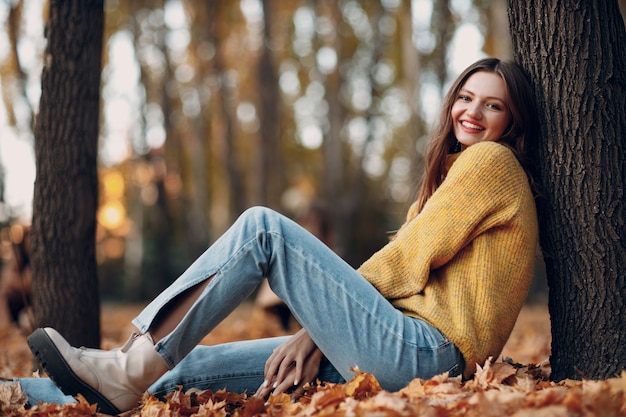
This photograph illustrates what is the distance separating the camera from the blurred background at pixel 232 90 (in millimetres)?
13109

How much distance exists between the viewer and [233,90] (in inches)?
794

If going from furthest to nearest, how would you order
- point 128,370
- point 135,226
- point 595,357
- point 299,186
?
point 299,186 → point 135,226 → point 595,357 → point 128,370

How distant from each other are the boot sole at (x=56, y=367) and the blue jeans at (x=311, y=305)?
310mm

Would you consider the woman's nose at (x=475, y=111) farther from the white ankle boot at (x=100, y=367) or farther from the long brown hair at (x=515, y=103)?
the white ankle boot at (x=100, y=367)

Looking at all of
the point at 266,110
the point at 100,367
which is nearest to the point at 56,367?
the point at 100,367

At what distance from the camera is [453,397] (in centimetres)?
249

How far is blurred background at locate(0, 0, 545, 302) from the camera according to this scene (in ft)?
43.0

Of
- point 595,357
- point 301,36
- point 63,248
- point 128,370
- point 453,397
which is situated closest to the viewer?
point 453,397

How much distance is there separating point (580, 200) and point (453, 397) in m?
1.08

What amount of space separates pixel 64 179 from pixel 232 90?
15.9 meters

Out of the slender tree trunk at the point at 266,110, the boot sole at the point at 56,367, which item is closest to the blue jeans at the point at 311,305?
the boot sole at the point at 56,367

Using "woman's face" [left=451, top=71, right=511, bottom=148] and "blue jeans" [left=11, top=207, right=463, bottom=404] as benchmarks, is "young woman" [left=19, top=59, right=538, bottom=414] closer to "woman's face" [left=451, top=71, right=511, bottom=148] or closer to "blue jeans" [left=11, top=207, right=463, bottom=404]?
"blue jeans" [left=11, top=207, right=463, bottom=404]

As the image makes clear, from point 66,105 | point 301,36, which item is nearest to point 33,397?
point 66,105

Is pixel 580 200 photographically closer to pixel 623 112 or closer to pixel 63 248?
pixel 623 112
